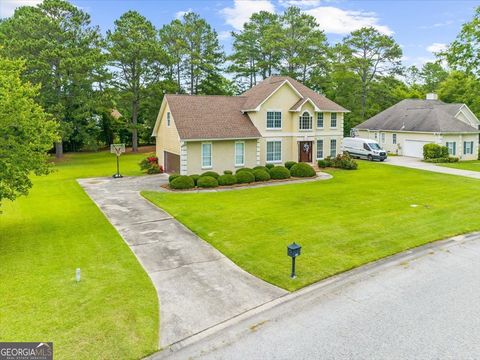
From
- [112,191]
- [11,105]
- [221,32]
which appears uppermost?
[221,32]

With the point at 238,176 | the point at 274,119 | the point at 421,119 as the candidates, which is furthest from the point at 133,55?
the point at 421,119

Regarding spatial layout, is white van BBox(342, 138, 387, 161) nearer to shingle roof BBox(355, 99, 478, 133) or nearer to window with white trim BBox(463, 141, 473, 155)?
shingle roof BBox(355, 99, 478, 133)

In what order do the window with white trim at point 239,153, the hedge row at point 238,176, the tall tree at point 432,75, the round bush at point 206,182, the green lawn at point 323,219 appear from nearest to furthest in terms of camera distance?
the green lawn at point 323,219, the hedge row at point 238,176, the round bush at point 206,182, the window with white trim at point 239,153, the tall tree at point 432,75

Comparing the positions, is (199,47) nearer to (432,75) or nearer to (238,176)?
(238,176)

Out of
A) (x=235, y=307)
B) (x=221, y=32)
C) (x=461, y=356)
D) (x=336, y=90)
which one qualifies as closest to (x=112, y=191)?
(x=235, y=307)

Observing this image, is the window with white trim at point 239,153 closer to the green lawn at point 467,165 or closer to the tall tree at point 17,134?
the tall tree at point 17,134

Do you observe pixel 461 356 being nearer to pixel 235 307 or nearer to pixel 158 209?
pixel 235 307

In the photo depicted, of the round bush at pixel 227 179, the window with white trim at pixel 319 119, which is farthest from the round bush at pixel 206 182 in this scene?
the window with white trim at pixel 319 119

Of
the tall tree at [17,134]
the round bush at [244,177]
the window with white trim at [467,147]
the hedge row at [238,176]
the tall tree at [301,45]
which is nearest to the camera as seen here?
the tall tree at [17,134]
